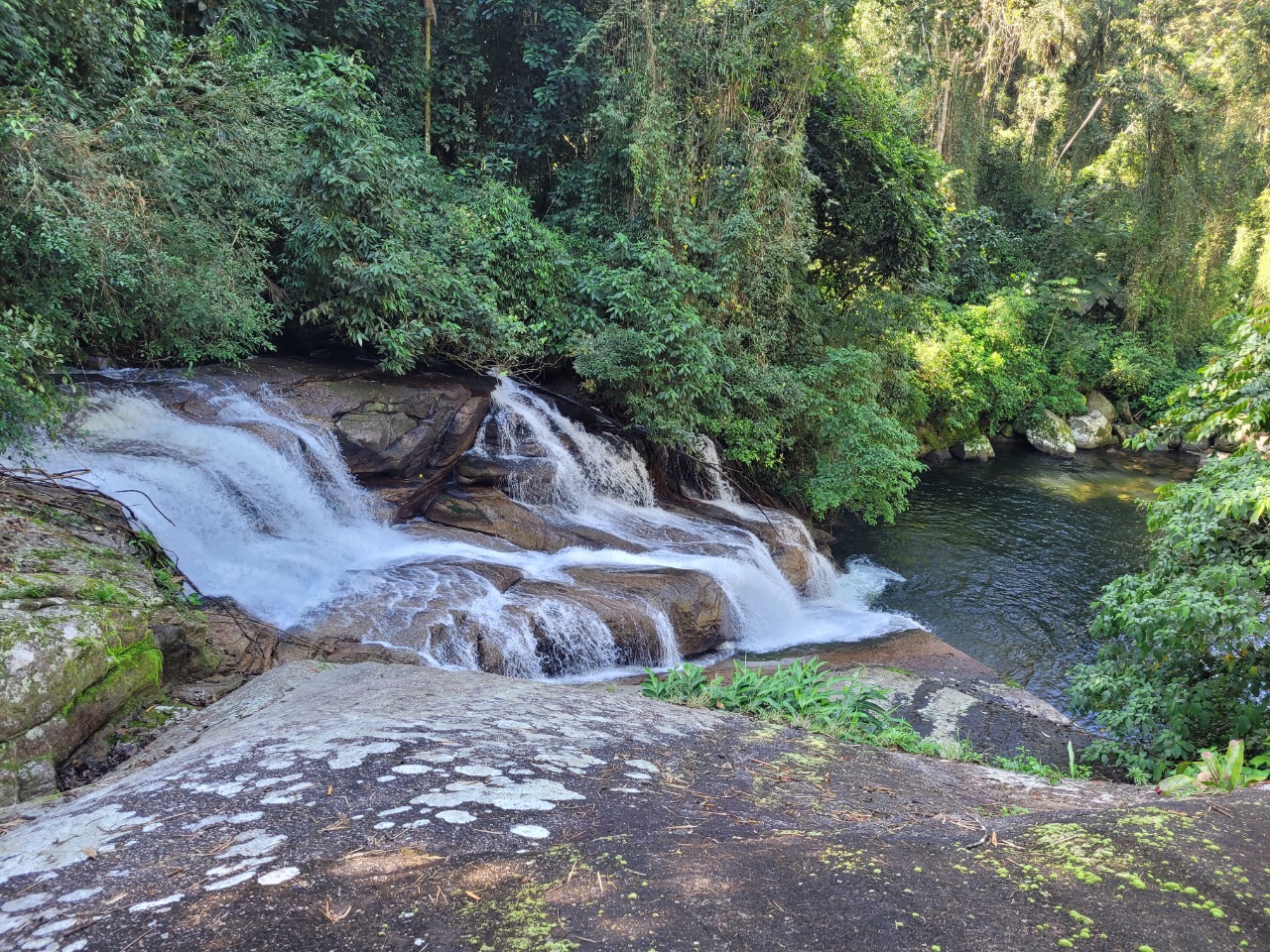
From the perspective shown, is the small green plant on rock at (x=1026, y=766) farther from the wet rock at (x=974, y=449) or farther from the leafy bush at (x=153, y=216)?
the wet rock at (x=974, y=449)

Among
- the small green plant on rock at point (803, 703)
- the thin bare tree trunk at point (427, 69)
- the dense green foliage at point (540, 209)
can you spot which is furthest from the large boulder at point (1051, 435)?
the small green plant on rock at point (803, 703)

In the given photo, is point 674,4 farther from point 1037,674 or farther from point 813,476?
point 1037,674

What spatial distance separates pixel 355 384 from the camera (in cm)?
1031

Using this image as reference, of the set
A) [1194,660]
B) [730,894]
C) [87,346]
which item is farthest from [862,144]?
[730,894]

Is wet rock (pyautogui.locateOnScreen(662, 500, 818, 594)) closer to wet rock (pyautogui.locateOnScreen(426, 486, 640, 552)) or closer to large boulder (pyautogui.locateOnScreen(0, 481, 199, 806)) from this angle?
wet rock (pyautogui.locateOnScreen(426, 486, 640, 552))

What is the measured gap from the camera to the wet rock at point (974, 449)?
66.7 ft

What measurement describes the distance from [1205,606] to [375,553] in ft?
25.4

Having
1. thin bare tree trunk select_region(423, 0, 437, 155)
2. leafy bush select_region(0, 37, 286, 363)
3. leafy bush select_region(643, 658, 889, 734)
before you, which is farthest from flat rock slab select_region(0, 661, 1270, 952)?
thin bare tree trunk select_region(423, 0, 437, 155)

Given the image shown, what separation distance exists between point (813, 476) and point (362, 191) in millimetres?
8514

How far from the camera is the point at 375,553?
8836 millimetres

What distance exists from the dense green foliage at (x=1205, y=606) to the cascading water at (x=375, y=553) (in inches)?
163

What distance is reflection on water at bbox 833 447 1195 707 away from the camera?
10375 millimetres

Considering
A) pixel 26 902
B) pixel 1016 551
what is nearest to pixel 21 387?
pixel 26 902

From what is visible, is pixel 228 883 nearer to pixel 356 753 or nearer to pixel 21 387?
pixel 356 753
